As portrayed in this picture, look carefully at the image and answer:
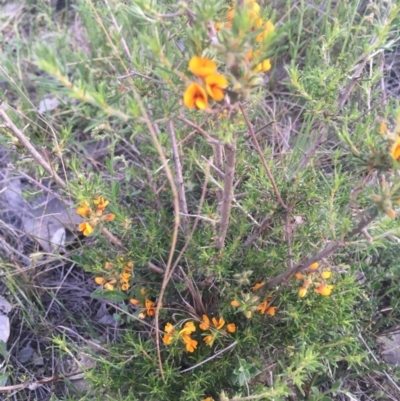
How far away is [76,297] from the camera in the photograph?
271 cm

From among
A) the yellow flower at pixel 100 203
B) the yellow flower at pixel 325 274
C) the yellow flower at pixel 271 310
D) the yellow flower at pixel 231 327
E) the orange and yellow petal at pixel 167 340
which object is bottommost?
the yellow flower at pixel 231 327

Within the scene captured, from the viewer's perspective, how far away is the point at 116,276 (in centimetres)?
200

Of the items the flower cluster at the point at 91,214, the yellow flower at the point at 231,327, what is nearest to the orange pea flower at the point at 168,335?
the yellow flower at the point at 231,327

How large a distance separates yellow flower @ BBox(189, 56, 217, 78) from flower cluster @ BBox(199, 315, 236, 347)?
1120 millimetres

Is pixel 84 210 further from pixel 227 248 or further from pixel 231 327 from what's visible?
pixel 231 327

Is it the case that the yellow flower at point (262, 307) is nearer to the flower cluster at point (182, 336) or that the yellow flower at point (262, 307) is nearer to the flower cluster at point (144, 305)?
the flower cluster at point (182, 336)

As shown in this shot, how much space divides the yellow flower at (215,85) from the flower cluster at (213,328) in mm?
1068

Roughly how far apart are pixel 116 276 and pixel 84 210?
0.34 meters

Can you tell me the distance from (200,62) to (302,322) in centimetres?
116

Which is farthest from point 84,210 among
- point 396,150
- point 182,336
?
point 396,150

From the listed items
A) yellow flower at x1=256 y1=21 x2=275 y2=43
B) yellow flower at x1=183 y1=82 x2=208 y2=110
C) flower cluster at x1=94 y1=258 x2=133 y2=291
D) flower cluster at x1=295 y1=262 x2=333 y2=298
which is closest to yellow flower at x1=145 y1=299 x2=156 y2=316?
flower cluster at x1=94 y1=258 x2=133 y2=291

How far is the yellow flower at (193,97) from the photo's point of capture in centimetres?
121

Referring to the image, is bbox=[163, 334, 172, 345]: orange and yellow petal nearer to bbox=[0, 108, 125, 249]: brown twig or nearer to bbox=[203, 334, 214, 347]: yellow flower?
bbox=[203, 334, 214, 347]: yellow flower

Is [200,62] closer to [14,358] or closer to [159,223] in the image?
[159,223]
